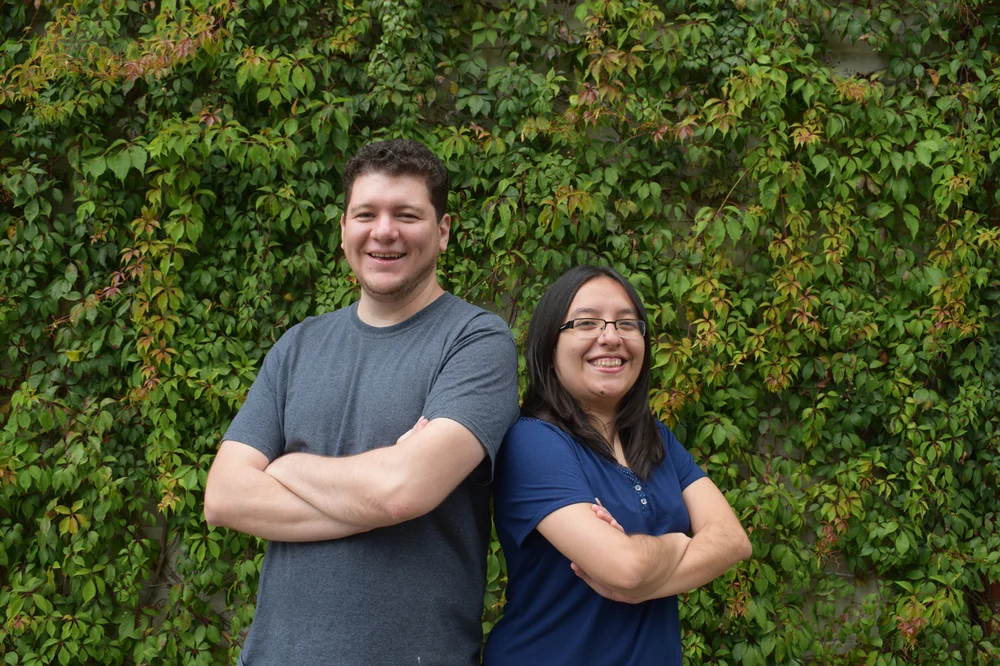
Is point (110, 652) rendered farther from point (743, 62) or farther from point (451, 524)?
point (743, 62)

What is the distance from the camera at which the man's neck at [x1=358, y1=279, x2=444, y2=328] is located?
76.6 inches

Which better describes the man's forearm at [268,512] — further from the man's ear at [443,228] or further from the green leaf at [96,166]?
the green leaf at [96,166]

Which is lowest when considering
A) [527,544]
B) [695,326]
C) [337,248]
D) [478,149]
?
[527,544]

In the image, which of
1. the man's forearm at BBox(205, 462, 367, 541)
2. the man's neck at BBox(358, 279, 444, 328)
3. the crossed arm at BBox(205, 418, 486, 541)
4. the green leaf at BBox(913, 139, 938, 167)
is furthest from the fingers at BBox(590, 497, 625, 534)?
the green leaf at BBox(913, 139, 938, 167)

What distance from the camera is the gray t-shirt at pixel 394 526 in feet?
5.57

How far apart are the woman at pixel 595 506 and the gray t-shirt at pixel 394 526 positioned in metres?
0.10

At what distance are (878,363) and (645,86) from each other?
4.73ft

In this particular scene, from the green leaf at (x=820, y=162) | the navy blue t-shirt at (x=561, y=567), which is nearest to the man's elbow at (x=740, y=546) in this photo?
the navy blue t-shirt at (x=561, y=567)

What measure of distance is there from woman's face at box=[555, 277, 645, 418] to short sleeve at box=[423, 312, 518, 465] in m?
0.15

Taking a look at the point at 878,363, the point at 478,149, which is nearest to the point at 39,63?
the point at 478,149

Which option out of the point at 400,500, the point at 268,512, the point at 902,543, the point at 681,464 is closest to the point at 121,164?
the point at 268,512

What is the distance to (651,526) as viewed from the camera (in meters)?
1.90

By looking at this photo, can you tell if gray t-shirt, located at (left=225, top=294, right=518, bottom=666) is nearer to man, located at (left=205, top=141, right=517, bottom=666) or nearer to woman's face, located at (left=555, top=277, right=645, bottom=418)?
man, located at (left=205, top=141, right=517, bottom=666)

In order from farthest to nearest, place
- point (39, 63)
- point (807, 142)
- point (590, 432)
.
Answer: point (39, 63), point (807, 142), point (590, 432)
